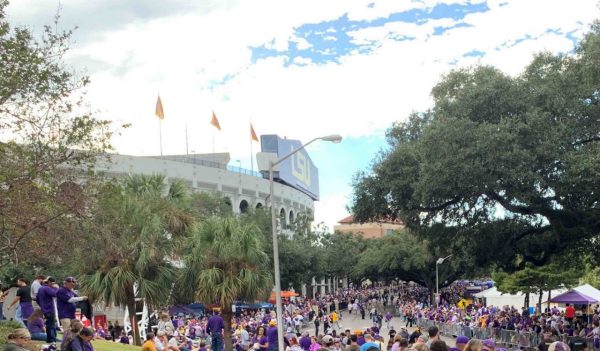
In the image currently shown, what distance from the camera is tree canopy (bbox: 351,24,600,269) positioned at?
23109 mm

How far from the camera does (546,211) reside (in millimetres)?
25641

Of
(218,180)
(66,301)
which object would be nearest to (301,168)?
(218,180)

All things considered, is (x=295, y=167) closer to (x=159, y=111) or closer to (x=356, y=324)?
(x=159, y=111)

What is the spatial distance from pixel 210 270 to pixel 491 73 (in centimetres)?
1326

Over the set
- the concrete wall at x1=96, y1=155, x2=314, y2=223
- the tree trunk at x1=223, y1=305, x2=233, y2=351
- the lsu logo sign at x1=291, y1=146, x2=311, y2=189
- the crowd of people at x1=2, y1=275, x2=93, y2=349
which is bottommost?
the tree trunk at x1=223, y1=305, x2=233, y2=351

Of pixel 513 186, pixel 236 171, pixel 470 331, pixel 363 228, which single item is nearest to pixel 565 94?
pixel 513 186

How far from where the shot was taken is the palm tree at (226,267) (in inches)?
874

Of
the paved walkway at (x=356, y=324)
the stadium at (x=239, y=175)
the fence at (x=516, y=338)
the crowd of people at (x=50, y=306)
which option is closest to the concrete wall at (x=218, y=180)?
the stadium at (x=239, y=175)

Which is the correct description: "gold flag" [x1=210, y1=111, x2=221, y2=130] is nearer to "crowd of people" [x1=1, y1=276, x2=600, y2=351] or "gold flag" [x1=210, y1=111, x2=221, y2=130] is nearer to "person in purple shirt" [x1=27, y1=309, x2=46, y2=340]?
"crowd of people" [x1=1, y1=276, x2=600, y2=351]

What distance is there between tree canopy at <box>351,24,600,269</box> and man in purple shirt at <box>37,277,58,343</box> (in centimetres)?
1430

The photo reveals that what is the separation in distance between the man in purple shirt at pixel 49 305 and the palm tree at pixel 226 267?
831 centimetres

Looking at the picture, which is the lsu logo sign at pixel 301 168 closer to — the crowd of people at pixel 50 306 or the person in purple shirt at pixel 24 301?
the person in purple shirt at pixel 24 301

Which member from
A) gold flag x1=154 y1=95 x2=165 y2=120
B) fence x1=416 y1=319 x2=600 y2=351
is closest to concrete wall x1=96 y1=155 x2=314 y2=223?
gold flag x1=154 y1=95 x2=165 y2=120

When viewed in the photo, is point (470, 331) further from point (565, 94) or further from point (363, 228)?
point (363, 228)
